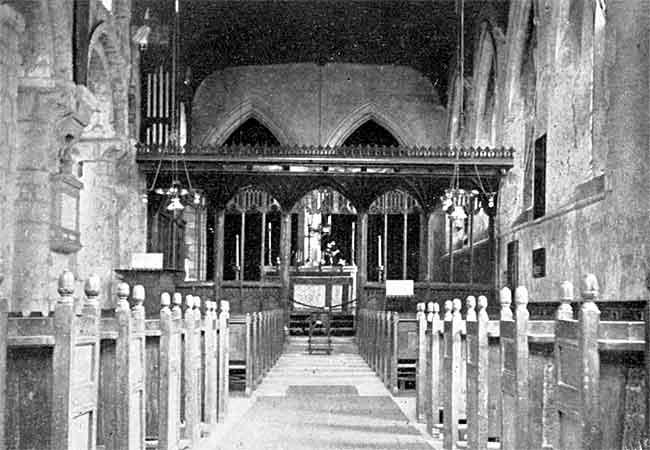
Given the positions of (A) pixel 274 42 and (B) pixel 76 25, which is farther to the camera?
(A) pixel 274 42

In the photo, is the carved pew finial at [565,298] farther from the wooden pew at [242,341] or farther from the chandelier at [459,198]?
the chandelier at [459,198]

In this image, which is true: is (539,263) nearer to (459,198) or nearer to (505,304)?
(459,198)

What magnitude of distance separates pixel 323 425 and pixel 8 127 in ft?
18.8

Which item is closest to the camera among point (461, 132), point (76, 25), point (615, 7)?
point (615, 7)

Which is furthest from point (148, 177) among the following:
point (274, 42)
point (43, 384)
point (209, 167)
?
point (43, 384)

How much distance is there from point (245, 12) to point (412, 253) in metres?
7.18

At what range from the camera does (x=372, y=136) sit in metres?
22.4

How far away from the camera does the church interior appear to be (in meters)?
3.89

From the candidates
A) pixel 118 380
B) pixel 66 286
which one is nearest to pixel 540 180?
pixel 118 380

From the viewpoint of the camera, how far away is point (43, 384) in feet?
11.7

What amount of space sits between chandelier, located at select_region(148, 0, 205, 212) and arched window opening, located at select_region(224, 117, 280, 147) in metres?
3.92

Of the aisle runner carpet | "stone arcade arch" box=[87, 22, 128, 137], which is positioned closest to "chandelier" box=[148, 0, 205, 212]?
"stone arcade arch" box=[87, 22, 128, 137]

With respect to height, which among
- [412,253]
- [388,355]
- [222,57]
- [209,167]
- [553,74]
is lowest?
[388,355]

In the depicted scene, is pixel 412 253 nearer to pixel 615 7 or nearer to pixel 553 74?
pixel 553 74
